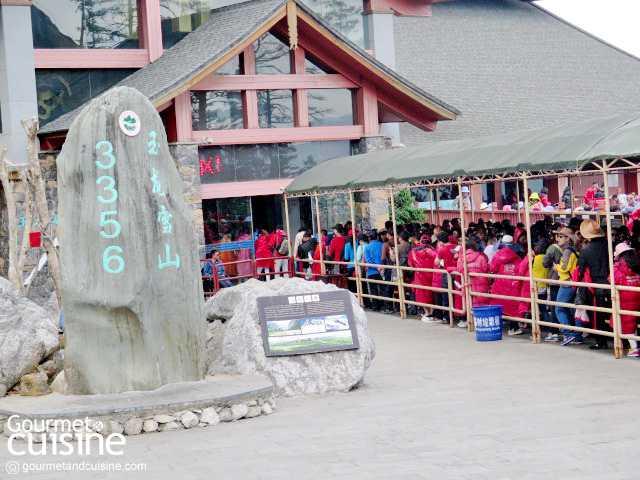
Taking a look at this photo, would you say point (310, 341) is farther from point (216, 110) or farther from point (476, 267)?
point (216, 110)

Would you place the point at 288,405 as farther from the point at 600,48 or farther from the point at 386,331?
the point at 600,48

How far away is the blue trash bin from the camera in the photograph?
16.2m

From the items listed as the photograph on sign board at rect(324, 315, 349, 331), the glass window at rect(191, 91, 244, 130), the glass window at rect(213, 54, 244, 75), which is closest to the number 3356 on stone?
the photograph on sign board at rect(324, 315, 349, 331)

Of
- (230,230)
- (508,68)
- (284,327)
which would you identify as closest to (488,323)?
(284,327)

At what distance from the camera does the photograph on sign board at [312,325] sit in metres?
12.9

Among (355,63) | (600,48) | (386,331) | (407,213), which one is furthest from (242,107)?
(600,48)

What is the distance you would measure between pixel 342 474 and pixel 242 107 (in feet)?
58.9

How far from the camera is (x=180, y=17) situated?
27719 millimetres

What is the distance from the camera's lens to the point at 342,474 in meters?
8.84

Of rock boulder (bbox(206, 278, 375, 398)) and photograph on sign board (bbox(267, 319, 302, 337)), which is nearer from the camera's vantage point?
rock boulder (bbox(206, 278, 375, 398))

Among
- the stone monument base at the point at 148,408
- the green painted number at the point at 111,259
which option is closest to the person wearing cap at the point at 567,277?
the stone monument base at the point at 148,408

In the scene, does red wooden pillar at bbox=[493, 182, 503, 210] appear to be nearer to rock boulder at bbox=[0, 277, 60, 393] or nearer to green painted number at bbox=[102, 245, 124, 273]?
rock boulder at bbox=[0, 277, 60, 393]

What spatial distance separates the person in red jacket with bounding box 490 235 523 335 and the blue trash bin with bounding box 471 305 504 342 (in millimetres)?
564

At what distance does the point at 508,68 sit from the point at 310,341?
2940cm
